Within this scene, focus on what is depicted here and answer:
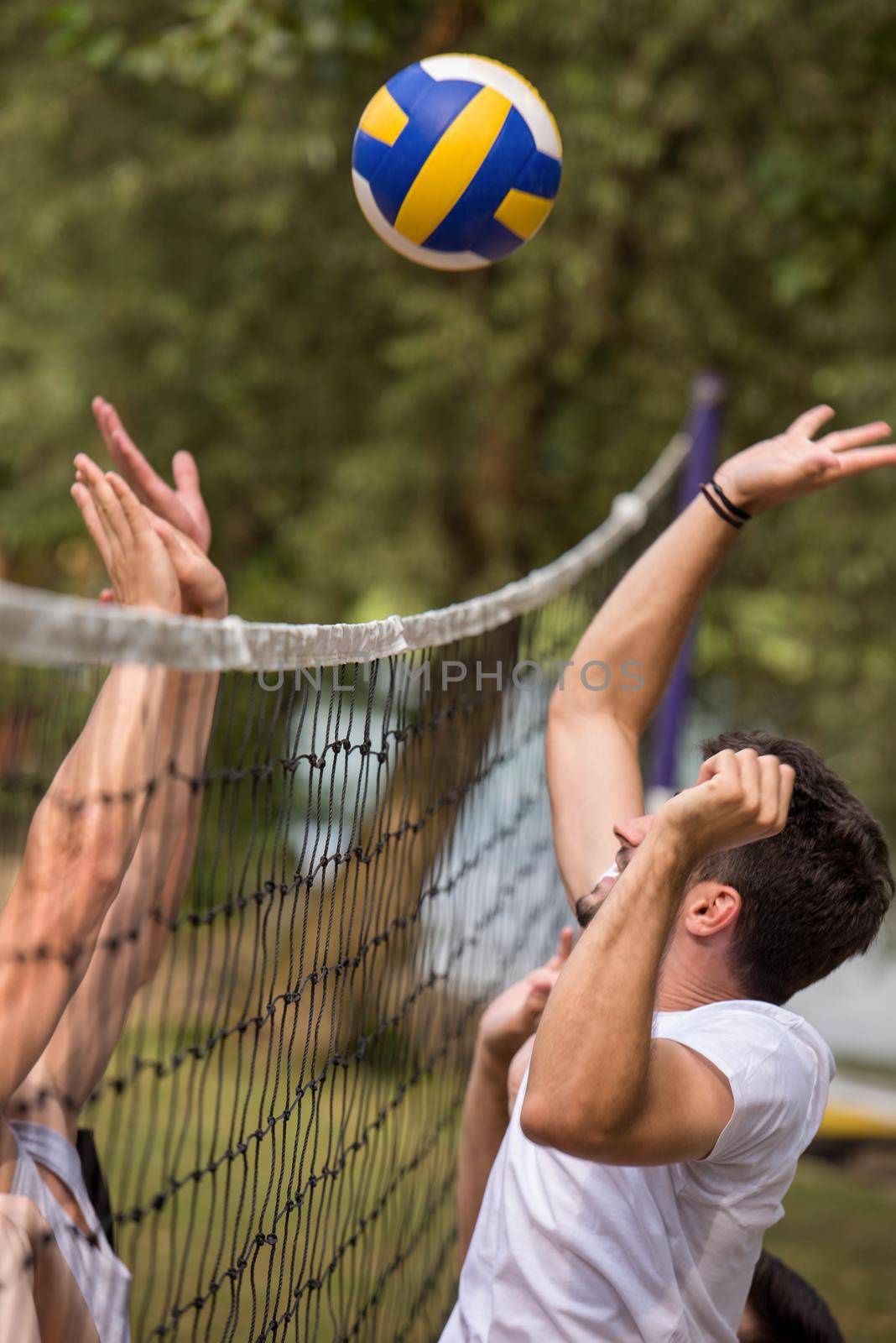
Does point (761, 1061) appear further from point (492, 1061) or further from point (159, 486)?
point (159, 486)

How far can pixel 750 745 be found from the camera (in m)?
1.91

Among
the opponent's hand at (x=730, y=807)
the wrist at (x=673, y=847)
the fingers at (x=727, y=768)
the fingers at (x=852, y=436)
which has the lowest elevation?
the wrist at (x=673, y=847)

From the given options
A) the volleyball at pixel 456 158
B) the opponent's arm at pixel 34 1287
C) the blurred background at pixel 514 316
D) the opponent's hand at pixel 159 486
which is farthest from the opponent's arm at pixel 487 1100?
the blurred background at pixel 514 316

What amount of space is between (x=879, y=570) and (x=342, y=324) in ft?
10.9

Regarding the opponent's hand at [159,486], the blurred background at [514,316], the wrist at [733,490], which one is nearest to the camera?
the wrist at [733,490]

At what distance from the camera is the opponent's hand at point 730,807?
5.21 feet

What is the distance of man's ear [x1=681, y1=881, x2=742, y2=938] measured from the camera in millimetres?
1822

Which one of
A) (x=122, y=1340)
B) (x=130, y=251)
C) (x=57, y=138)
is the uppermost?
(x=57, y=138)

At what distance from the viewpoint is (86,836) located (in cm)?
194

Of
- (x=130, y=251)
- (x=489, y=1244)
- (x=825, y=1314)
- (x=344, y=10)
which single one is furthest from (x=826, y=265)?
(x=489, y=1244)

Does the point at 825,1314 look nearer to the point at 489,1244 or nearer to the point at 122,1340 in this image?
the point at 489,1244

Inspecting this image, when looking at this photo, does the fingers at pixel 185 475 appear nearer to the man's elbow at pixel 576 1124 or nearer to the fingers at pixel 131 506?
the fingers at pixel 131 506

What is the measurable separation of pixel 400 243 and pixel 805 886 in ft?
6.88

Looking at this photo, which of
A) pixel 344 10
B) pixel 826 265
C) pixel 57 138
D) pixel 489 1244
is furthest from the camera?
pixel 57 138
